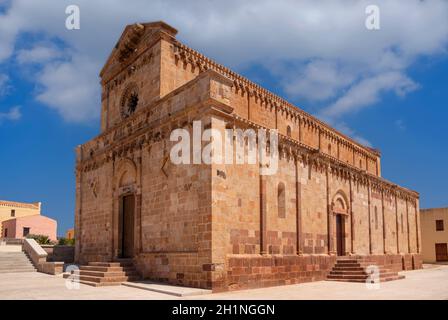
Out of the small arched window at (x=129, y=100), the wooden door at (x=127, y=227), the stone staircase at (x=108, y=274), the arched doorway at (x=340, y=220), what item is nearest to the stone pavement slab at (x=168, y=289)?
the stone staircase at (x=108, y=274)

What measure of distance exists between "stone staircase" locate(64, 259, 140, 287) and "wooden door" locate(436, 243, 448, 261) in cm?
3241

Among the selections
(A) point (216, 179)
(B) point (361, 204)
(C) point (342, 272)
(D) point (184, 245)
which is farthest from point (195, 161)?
(B) point (361, 204)

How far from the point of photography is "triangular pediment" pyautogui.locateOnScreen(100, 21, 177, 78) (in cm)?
1715

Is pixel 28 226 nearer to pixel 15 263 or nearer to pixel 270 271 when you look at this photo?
pixel 15 263

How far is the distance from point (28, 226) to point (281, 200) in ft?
136

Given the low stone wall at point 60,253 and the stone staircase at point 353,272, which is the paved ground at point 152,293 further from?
the low stone wall at point 60,253

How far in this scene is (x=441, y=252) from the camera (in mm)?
38375

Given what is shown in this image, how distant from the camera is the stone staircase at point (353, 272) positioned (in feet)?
57.5

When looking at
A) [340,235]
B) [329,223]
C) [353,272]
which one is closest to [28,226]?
[340,235]

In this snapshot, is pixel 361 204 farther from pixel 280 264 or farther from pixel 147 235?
pixel 147 235

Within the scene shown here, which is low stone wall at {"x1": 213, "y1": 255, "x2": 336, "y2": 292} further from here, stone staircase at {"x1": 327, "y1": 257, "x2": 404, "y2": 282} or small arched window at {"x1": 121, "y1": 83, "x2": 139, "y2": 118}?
small arched window at {"x1": 121, "y1": 83, "x2": 139, "y2": 118}

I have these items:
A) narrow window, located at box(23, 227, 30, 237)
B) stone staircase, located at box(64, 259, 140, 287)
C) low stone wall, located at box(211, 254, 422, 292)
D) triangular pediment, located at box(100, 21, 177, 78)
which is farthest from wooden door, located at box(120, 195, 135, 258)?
narrow window, located at box(23, 227, 30, 237)

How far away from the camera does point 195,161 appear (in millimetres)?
13359

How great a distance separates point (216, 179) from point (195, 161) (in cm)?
108
